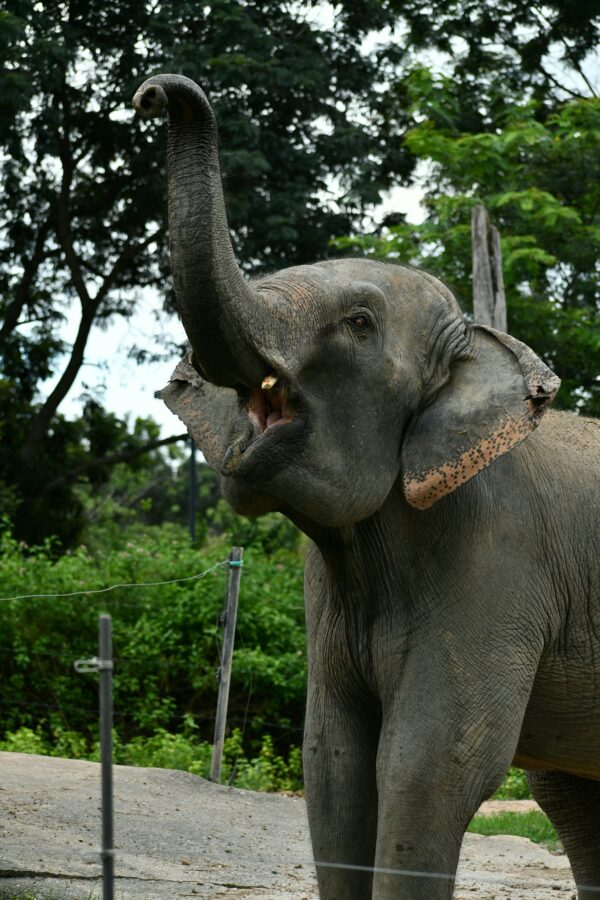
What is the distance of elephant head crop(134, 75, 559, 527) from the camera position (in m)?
3.41

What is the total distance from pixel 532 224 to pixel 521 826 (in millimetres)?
6634

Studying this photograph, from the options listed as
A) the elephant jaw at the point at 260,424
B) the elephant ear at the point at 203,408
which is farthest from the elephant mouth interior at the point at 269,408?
the elephant ear at the point at 203,408

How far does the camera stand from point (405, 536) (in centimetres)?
412

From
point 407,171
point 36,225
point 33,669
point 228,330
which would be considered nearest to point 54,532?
point 36,225

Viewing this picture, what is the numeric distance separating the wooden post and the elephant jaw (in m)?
7.52

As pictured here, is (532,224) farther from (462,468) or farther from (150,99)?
(150,99)

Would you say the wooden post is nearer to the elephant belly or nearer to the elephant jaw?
the elephant belly

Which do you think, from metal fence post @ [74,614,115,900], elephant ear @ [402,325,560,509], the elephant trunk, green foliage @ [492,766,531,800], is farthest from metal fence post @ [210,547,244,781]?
metal fence post @ [74,614,115,900]

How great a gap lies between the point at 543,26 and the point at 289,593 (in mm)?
10618

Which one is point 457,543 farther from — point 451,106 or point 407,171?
point 407,171

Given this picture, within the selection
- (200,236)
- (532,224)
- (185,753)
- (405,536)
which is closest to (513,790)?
(185,753)

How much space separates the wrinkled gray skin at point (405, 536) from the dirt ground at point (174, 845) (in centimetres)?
240

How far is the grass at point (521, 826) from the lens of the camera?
30.6 ft

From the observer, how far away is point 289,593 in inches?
559
